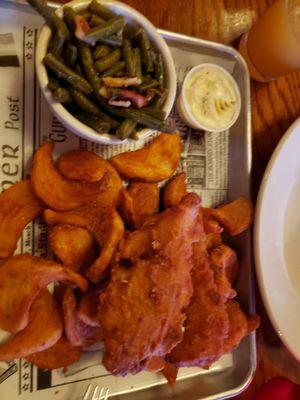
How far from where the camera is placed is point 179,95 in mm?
1231

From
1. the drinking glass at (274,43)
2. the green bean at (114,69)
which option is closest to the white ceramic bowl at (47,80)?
the green bean at (114,69)

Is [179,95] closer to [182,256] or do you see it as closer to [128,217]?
[128,217]

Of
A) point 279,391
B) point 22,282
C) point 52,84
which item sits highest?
point 52,84

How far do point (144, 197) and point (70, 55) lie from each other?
0.41m

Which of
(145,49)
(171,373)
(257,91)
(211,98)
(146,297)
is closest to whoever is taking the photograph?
(146,297)

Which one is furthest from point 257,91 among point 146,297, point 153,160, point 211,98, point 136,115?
point 146,297

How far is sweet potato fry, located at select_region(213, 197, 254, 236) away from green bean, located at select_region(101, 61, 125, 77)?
0.48 metres

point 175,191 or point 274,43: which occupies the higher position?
point 274,43

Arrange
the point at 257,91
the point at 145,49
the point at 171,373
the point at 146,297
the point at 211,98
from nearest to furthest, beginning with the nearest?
the point at 146,297
the point at 145,49
the point at 171,373
the point at 211,98
the point at 257,91

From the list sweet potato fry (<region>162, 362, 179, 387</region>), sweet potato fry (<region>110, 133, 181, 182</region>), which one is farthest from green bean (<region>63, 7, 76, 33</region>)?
sweet potato fry (<region>162, 362, 179, 387</region>)

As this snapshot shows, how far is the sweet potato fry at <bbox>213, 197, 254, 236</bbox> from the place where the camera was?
1.21 meters

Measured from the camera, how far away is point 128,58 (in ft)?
3.26

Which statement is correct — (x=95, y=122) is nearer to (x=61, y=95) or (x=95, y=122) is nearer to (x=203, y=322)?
(x=61, y=95)

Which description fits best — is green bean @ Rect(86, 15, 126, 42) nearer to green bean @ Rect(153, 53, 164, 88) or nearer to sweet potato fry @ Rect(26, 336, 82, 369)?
green bean @ Rect(153, 53, 164, 88)
